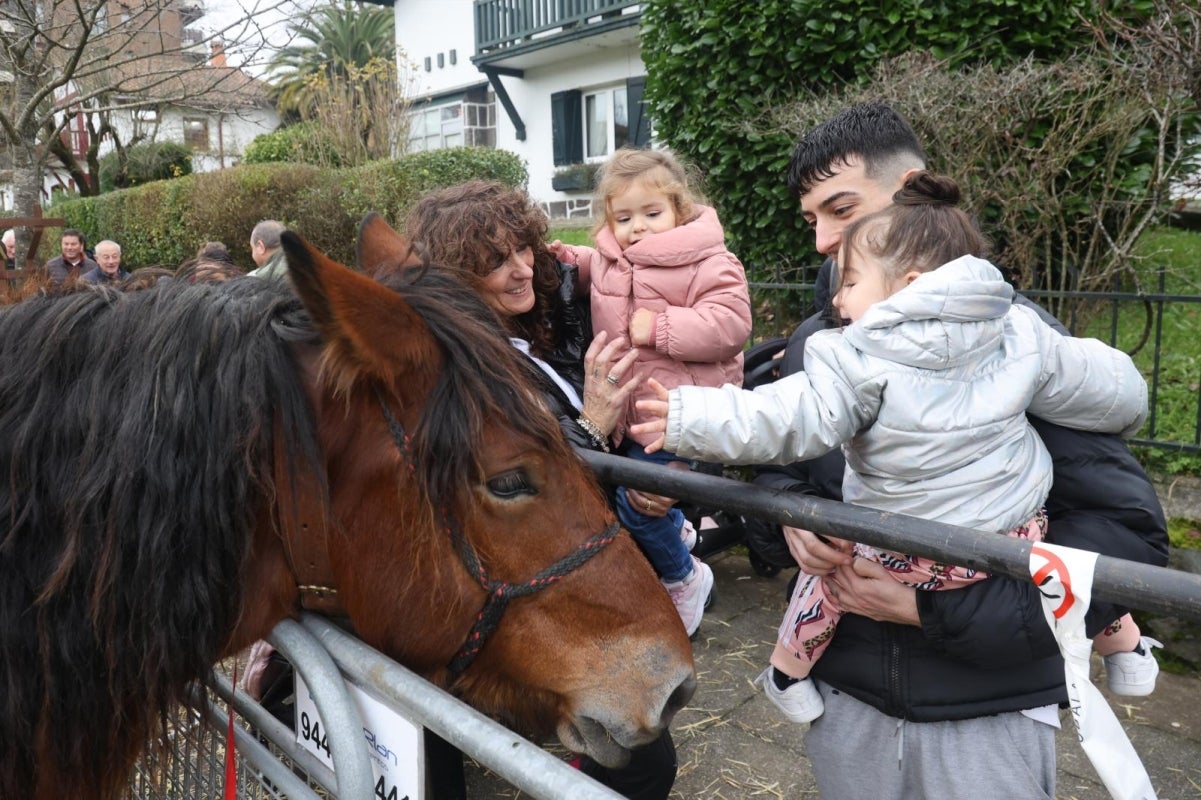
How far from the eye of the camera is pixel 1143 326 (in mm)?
5664

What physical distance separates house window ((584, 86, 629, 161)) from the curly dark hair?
55.3ft

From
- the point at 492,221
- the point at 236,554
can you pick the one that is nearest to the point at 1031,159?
the point at 492,221

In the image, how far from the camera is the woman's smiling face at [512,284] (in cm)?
244

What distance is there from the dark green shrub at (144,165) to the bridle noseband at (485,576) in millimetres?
23669

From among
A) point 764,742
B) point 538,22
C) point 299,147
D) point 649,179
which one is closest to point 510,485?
point 649,179

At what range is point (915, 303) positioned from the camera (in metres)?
1.38

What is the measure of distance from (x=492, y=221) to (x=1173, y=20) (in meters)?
4.57

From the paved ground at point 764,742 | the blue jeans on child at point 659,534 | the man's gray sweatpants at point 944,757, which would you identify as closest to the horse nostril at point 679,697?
the man's gray sweatpants at point 944,757

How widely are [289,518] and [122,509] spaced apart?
24cm

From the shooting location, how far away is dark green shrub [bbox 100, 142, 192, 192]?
2247 cm

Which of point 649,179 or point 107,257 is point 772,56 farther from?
point 107,257

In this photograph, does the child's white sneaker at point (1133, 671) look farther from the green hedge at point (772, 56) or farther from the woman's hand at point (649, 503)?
the green hedge at point (772, 56)

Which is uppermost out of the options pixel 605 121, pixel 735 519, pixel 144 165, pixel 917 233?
pixel 605 121

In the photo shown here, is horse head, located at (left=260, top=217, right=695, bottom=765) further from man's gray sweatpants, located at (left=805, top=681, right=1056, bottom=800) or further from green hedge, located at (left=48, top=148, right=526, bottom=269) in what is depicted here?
green hedge, located at (left=48, top=148, right=526, bottom=269)
